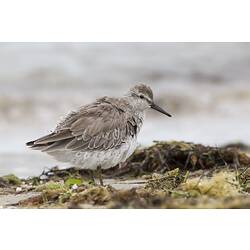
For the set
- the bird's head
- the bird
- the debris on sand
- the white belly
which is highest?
the bird's head

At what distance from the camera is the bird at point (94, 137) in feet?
14.5

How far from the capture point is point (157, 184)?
4.21 metres

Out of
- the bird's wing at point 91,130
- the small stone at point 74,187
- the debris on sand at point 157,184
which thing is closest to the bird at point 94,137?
the bird's wing at point 91,130

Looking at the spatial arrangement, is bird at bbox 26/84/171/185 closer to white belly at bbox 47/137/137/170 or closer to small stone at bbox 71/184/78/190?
white belly at bbox 47/137/137/170

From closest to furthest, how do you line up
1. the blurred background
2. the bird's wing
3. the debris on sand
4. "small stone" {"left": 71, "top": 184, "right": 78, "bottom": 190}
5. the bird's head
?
the debris on sand < "small stone" {"left": 71, "top": 184, "right": 78, "bottom": 190} < the bird's wing < the bird's head < the blurred background

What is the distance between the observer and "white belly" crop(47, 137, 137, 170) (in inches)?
175

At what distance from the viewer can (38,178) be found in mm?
4938

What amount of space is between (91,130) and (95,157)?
190mm

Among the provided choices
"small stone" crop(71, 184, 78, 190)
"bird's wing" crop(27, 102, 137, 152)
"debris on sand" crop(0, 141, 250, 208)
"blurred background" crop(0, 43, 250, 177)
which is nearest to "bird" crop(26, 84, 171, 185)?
"bird's wing" crop(27, 102, 137, 152)

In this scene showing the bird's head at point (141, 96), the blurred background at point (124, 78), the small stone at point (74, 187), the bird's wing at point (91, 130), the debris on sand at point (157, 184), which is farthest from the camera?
the blurred background at point (124, 78)

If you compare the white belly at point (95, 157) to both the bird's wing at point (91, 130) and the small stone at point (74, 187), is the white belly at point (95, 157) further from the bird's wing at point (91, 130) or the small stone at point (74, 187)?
the small stone at point (74, 187)

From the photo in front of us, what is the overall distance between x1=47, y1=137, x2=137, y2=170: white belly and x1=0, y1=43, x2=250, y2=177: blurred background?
324cm

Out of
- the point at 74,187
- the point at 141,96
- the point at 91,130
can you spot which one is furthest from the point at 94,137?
the point at 141,96
